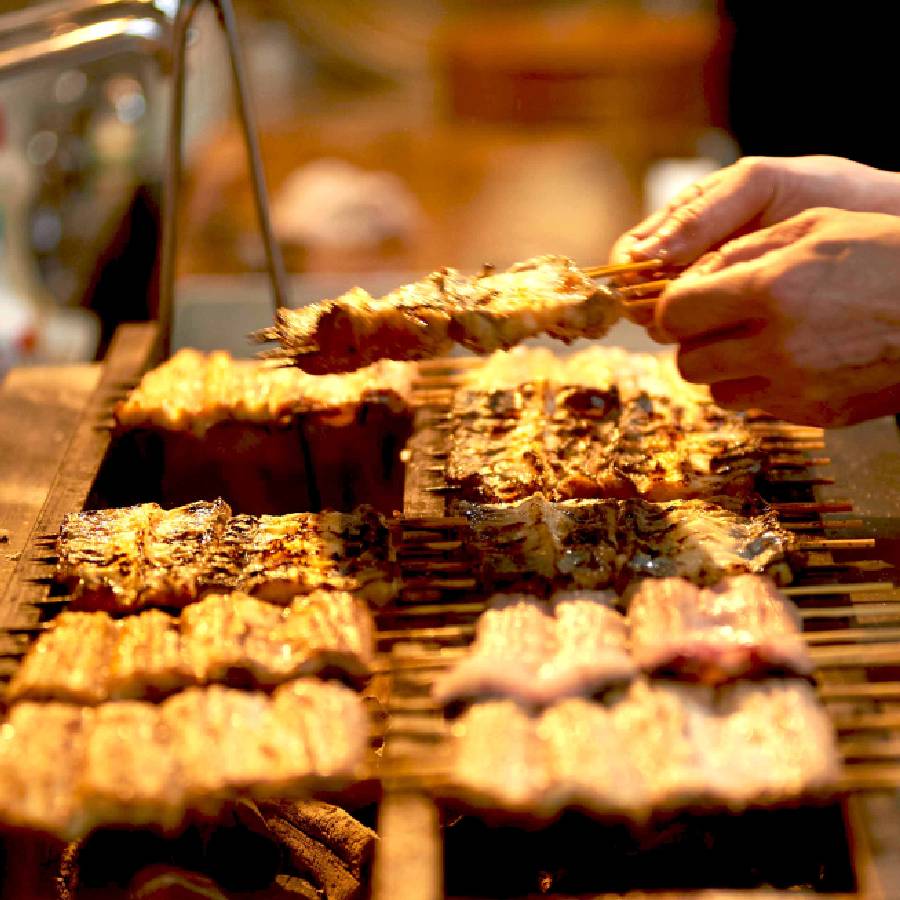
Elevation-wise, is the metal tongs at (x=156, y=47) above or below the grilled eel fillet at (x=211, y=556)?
above

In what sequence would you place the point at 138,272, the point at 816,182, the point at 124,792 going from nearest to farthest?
the point at 124,792 → the point at 816,182 → the point at 138,272

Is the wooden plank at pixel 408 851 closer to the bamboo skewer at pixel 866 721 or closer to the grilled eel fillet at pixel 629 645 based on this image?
the grilled eel fillet at pixel 629 645

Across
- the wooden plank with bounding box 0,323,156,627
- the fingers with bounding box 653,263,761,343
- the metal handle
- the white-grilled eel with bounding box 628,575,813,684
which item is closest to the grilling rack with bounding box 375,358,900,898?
the white-grilled eel with bounding box 628,575,813,684

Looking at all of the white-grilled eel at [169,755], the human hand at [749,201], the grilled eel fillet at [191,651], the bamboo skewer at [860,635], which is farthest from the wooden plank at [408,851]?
the human hand at [749,201]

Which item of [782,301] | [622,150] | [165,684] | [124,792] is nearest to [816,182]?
[782,301]

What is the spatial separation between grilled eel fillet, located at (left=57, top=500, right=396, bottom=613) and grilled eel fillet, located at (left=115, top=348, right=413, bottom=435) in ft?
1.81

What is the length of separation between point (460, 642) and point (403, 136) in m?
7.72

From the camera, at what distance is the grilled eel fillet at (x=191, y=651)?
9.10ft

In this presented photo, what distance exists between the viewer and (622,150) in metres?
9.72

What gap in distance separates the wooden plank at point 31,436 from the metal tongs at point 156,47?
0.43 m

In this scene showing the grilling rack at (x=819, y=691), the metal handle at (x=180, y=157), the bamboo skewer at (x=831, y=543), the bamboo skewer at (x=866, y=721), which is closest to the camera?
the grilling rack at (x=819, y=691)

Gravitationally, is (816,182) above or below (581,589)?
above

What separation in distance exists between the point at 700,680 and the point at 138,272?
21.0ft

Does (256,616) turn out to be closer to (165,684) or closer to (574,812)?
(165,684)
